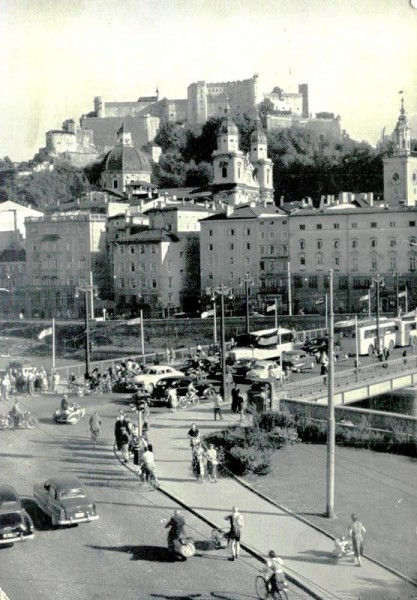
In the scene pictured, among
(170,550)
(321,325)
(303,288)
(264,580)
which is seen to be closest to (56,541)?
(170,550)

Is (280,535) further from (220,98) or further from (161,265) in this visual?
(220,98)

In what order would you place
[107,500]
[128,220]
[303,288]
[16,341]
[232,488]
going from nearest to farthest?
1. [107,500]
2. [232,488]
3. [303,288]
4. [16,341]
5. [128,220]

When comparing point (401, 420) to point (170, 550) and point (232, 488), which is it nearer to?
point (232, 488)

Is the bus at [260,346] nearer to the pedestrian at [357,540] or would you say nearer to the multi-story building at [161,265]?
the pedestrian at [357,540]

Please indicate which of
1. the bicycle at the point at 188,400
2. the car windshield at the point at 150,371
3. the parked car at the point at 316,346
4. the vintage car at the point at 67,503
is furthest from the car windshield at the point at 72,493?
the parked car at the point at 316,346

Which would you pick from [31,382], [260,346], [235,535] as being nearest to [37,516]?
[235,535]

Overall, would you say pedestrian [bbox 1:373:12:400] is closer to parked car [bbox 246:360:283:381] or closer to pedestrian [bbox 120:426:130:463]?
pedestrian [bbox 120:426:130:463]

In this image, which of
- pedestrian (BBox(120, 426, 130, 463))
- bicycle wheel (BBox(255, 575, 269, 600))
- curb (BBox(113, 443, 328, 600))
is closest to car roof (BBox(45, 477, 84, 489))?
curb (BBox(113, 443, 328, 600))
